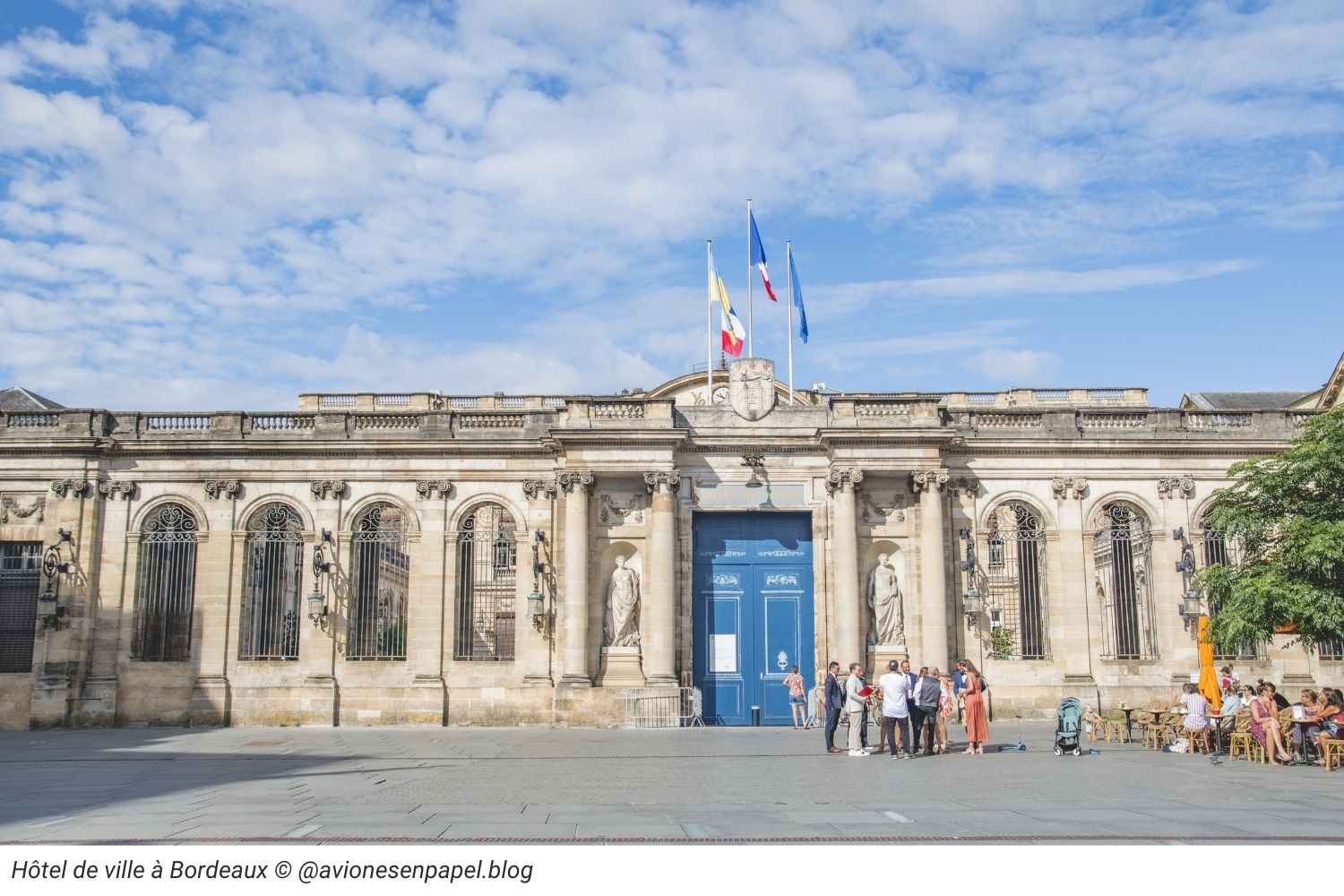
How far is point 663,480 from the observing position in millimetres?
28312

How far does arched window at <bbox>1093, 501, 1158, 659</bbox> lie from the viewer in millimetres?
29141

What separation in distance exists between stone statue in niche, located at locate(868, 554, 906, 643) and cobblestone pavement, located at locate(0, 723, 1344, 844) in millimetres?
5912

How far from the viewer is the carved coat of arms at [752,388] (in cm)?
2939

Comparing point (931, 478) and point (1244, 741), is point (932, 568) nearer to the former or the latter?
point (931, 478)

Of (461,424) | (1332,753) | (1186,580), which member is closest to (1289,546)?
(1332,753)

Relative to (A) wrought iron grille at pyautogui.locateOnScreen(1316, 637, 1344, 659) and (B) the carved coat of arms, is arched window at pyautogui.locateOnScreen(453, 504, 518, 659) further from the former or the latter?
(A) wrought iron grille at pyautogui.locateOnScreen(1316, 637, 1344, 659)

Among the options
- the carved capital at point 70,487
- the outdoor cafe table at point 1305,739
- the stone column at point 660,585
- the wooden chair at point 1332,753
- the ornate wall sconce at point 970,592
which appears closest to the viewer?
the wooden chair at point 1332,753

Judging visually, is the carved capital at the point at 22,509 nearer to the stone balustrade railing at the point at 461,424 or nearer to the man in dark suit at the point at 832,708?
the stone balustrade railing at the point at 461,424

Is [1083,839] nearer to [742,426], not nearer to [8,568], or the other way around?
[742,426]

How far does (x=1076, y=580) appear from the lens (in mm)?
29125

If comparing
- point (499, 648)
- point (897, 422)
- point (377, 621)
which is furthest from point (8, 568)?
point (897, 422)

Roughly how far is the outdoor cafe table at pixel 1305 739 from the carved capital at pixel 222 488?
77.4 feet

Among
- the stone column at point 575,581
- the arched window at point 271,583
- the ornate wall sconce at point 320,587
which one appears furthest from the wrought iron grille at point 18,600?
the stone column at point 575,581
